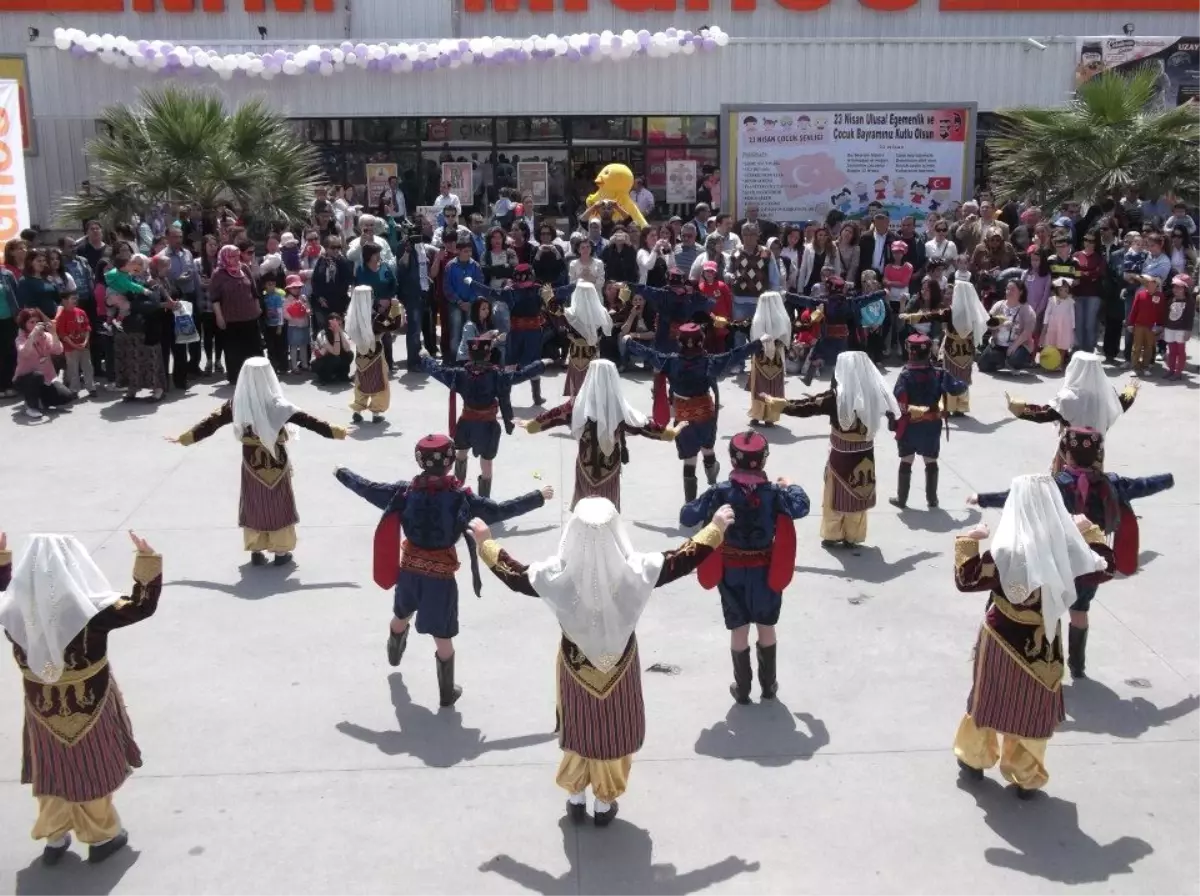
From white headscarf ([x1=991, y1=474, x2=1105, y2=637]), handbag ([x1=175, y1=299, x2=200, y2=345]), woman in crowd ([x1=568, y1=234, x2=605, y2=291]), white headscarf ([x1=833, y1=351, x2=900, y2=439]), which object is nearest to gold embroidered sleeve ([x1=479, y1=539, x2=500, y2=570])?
white headscarf ([x1=991, y1=474, x2=1105, y2=637])

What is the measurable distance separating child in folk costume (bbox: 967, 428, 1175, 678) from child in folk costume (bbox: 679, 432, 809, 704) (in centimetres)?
103

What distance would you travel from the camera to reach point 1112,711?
693 centimetres

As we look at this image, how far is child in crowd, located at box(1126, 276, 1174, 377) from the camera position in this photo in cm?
1501

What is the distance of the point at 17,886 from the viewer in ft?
17.7

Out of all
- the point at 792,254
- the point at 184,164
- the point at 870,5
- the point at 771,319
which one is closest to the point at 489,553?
the point at 771,319

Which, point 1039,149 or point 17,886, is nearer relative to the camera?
point 17,886

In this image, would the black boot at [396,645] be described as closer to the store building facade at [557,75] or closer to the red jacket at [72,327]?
the red jacket at [72,327]

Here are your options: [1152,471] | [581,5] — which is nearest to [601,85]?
[581,5]

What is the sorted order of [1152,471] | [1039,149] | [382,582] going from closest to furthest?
[382,582], [1152,471], [1039,149]

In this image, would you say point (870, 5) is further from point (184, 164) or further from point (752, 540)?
point (752, 540)

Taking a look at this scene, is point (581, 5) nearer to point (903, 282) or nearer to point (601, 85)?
point (601, 85)

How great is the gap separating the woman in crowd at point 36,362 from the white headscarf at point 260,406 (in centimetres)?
584

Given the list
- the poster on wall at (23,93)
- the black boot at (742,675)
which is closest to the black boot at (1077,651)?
the black boot at (742,675)

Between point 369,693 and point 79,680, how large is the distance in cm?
200
